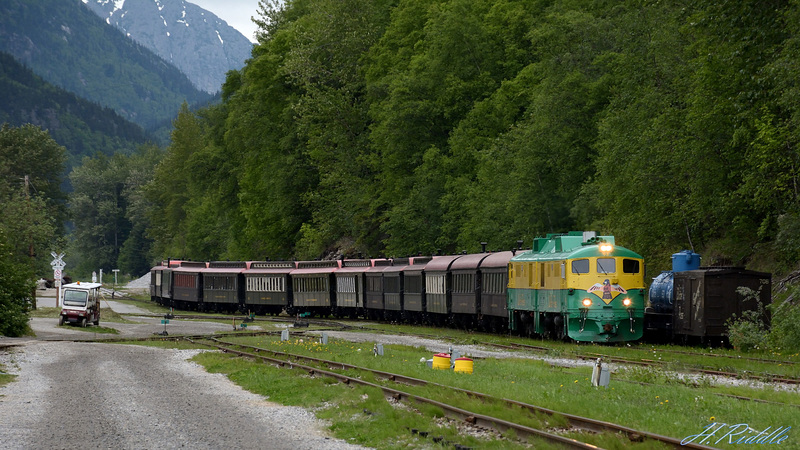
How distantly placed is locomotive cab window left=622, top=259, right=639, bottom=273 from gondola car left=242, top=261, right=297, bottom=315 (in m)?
37.9

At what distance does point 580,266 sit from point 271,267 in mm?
40120

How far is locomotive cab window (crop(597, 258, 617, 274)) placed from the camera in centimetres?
3172

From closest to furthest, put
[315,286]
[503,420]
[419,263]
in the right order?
[503,420] → [419,263] → [315,286]

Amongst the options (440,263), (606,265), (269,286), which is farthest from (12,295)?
(269,286)

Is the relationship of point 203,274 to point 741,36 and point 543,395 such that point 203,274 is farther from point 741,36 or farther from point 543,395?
point 543,395

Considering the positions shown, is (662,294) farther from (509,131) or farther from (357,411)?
(509,131)

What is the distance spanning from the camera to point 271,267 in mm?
68875

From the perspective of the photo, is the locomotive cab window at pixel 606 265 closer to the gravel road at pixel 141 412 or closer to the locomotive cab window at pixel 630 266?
the locomotive cab window at pixel 630 266

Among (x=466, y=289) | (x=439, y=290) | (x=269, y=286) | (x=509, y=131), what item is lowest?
(x=269, y=286)

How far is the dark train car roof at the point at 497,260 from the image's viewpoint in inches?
1541

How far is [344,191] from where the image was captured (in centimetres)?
8000

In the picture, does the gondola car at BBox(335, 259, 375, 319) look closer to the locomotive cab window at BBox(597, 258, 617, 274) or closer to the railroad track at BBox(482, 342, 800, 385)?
the locomotive cab window at BBox(597, 258, 617, 274)

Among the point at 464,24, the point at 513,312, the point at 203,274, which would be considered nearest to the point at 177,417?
the point at 513,312

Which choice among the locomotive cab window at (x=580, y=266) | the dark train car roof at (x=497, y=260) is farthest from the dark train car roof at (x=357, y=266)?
the locomotive cab window at (x=580, y=266)
